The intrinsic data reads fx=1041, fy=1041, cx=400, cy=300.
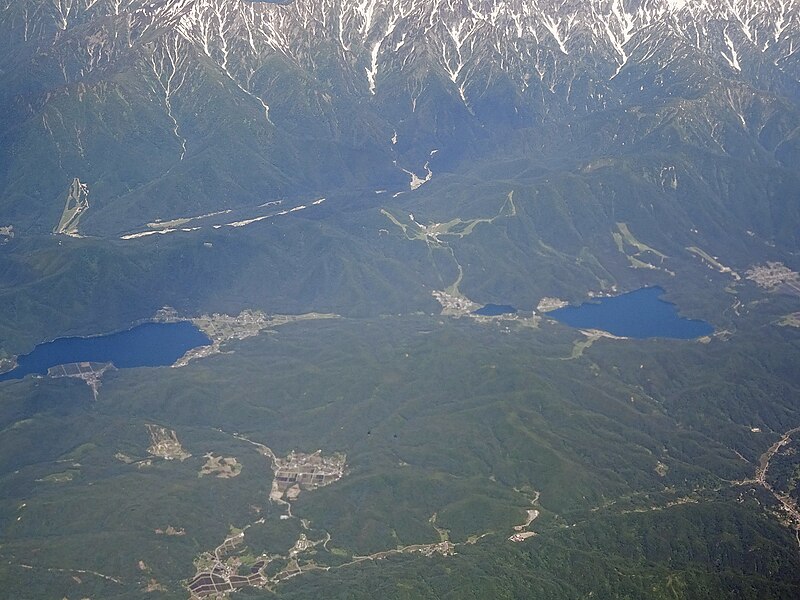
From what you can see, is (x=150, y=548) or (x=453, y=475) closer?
(x=150, y=548)

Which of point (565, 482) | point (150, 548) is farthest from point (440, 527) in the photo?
point (150, 548)

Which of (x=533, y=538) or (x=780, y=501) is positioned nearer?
(x=533, y=538)

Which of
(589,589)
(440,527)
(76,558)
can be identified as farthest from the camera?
(440,527)

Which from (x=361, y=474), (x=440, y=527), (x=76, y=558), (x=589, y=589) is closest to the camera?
(x=589, y=589)

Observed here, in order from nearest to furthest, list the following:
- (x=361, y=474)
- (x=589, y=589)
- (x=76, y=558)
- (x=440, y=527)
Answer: (x=589, y=589) < (x=76, y=558) < (x=440, y=527) < (x=361, y=474)

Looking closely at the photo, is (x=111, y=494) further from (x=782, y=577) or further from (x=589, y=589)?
(x=782, y=577)

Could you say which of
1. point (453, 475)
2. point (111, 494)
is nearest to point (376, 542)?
point (453, 475)

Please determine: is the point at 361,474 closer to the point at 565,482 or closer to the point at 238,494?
the point at 238,494

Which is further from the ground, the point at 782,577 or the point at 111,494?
the point at 782,577

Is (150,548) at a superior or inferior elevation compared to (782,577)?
inferior
